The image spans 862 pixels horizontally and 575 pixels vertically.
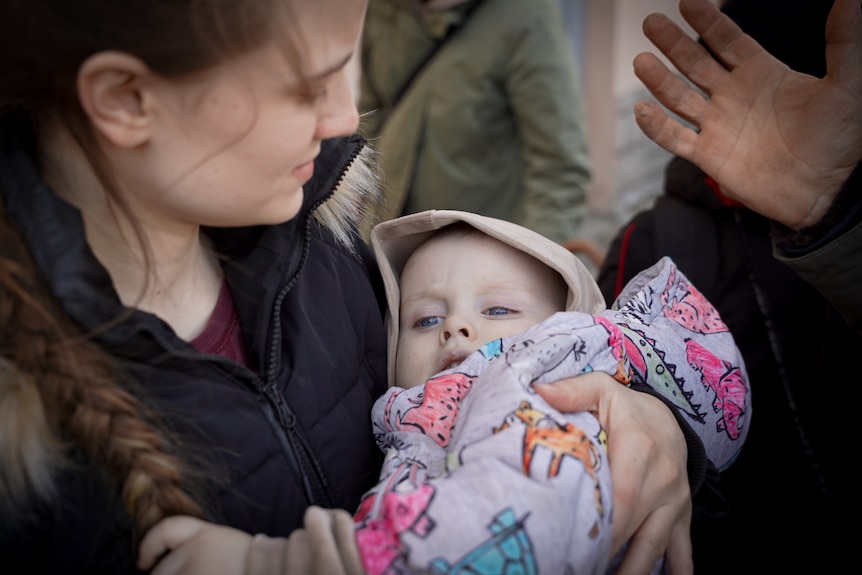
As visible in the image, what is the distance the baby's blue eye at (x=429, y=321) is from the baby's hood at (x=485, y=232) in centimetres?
5

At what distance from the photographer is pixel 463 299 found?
169cm

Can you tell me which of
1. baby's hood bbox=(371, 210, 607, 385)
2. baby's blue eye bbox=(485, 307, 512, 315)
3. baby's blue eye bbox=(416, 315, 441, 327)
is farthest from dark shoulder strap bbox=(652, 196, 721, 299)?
baby's blue eye bbox=(416, 315, 441, 327)

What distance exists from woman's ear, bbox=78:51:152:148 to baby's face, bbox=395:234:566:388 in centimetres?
74

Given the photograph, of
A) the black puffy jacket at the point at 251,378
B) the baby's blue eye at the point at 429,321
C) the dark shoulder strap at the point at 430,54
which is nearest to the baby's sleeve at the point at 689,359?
the baby's blue eye at the point at 429,321

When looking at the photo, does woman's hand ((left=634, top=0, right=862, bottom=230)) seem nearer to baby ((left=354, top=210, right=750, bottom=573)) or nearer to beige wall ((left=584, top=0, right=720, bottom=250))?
baby ((left=354, top=210, right=750, bottom=573))

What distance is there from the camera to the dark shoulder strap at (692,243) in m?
2.04

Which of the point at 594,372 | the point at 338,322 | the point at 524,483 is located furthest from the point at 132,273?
the point at 594,372

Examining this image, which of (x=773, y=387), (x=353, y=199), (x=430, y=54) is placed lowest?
(x=773, y=387)

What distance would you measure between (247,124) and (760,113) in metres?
1.15

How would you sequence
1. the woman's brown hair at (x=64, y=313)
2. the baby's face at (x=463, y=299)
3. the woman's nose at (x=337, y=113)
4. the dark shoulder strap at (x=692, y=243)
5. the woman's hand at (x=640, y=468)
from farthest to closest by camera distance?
the dark shoulder strap at (x=692, y=243) → the baby's face at (x=463, y=299) → the woman's hand at (x=640, y=468) → the woman's nose at (x=337, y=113) → the woman's brown hair at (x=64, y=313)

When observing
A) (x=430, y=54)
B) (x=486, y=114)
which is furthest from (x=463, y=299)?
(x=430, y=54)

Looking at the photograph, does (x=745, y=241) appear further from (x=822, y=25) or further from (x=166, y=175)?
(x=166, y=175)

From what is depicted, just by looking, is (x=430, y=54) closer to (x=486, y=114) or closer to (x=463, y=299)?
(x=486, y=114)

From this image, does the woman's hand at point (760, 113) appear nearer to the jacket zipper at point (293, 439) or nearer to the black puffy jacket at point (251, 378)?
the black puffy jacket at point (251, 378)
